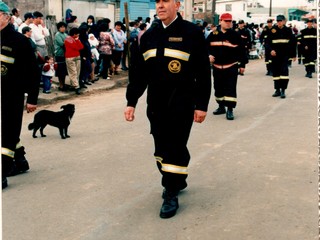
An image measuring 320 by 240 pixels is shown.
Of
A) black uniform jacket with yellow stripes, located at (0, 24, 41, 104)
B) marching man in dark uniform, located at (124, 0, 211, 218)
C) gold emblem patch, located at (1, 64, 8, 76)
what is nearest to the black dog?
black uniform jacket with yellow stripes, located at (0, 24, 41, 104)

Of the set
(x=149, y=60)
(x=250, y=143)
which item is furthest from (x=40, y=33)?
(x=149, y=60)

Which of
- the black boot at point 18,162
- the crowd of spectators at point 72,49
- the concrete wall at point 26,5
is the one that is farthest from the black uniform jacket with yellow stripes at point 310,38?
the black boot at point 18,162

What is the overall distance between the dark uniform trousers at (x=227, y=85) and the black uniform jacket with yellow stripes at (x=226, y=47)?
0.15 metres

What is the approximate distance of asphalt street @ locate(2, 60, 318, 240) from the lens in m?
4.45

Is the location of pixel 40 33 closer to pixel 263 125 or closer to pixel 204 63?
pixel 263 125

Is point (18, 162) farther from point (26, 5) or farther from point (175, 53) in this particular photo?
point (26, 5)

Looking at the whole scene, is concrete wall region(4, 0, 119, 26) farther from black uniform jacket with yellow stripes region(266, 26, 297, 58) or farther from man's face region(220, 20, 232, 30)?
man's face region(220, 20, 232, 30)

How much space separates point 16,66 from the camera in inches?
220

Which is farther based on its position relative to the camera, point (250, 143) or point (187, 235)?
point (250, 143)

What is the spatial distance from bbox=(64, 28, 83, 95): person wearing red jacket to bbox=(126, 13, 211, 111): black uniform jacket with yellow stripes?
A: 857cm

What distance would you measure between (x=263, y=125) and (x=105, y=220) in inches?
195

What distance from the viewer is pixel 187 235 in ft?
14.1

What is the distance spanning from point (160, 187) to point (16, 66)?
202cm

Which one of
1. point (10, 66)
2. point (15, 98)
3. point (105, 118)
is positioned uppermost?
point (10, 66)
